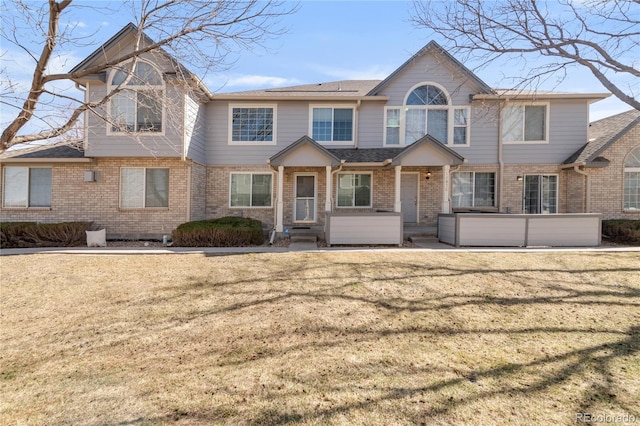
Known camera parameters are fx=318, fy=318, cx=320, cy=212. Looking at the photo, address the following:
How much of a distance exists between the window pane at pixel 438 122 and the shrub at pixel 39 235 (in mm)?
14656

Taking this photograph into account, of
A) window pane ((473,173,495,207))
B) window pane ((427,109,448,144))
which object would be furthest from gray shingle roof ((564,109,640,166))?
window pane ((427,109,448,144))

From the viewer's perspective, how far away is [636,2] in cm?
777

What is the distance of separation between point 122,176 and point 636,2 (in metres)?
16.8

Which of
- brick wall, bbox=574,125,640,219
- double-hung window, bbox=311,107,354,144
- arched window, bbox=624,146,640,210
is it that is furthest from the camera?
double-hung window, bbox=311,107,354,144

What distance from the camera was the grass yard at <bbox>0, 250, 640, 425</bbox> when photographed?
285 cm

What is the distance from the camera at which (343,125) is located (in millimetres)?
14172

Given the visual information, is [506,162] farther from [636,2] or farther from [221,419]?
[221,419]

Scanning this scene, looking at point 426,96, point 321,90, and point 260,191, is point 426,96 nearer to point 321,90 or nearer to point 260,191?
point 321,90

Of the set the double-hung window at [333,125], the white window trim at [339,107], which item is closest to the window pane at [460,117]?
the white window trim at [339,107]

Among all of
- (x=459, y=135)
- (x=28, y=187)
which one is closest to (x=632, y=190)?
(x=459, y=135)

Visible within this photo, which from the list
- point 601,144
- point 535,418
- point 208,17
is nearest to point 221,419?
point 535,418

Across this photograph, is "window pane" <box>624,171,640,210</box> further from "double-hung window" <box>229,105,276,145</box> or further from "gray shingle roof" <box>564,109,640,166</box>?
"double-hung window" <box>229,105,276,145</box>

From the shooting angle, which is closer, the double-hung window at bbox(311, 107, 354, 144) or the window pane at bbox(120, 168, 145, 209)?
the window pane at bbox(120, 168, 145, 209)

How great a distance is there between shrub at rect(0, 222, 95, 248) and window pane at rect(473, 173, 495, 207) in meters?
16.0
